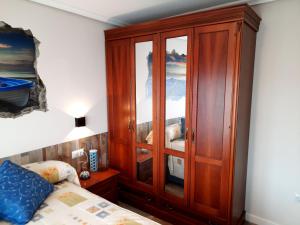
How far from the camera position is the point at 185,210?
245cm

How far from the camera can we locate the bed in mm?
1586

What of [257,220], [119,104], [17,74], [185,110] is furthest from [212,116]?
[17,74]

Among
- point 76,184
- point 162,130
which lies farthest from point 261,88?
point 76,184

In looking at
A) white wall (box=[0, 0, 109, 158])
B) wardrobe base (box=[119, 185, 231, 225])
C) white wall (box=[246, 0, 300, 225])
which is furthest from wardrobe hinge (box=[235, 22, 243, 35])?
wardrobe base (box=[119, 185, 231, 225])

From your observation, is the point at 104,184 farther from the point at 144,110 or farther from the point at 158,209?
the point at 144,110

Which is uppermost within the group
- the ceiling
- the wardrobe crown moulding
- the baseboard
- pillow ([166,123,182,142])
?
the ceiling

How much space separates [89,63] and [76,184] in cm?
147

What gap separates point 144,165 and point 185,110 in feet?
3.17

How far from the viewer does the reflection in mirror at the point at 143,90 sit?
8.38 feet

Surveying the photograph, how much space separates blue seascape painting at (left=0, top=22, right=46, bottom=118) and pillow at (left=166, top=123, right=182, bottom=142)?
1441 millimetres

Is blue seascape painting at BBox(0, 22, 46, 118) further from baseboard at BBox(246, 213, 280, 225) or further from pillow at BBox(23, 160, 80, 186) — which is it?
baseboard at BBox(246, 213, 280, 225)

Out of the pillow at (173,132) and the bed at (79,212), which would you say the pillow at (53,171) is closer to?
the bed at (79,212)

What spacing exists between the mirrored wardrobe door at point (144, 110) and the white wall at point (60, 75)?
0.55 meters

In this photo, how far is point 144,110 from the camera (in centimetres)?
266
